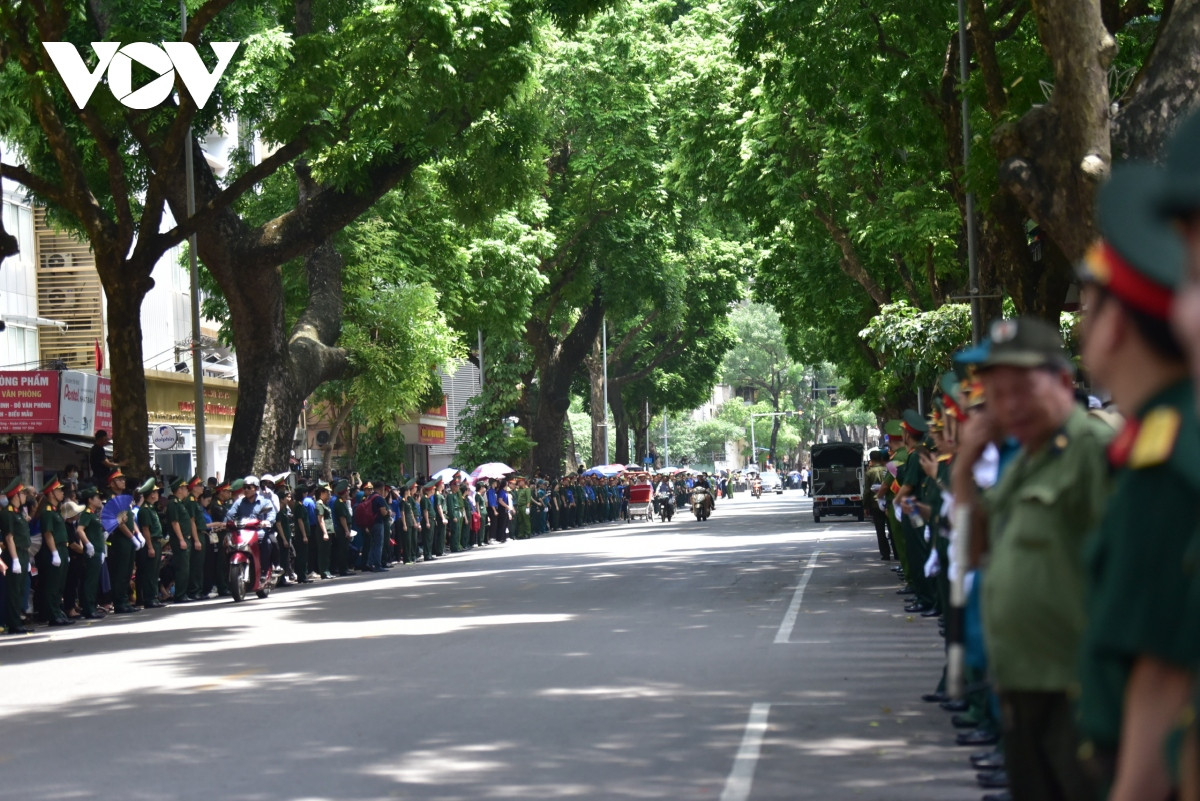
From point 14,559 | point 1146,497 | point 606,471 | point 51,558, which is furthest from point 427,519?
point 1146,497

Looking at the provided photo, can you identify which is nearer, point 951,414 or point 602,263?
point 951,414

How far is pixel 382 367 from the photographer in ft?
134

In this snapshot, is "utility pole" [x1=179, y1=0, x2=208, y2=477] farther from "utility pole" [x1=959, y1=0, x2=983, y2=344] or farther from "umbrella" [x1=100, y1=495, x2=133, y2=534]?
"utility pole" [x1=959, y1=0, x2=983, y2=344]

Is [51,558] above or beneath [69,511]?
beneath

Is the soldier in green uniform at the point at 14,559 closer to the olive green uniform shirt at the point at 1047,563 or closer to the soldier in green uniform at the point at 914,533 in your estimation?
the soldier in green uniform at the point at 914,533

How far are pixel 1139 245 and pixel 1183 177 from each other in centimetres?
24

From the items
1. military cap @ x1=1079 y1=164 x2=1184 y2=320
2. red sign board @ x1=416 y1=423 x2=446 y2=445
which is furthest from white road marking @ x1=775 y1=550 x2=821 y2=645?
red sign board @ x1=416 y1=423 x2=446 y2=445

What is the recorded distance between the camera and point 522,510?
157 feet

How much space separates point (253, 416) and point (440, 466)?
4566 centimetres

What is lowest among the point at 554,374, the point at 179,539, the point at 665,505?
the point at 665,505

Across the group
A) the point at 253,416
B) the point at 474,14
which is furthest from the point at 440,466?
the point at 474,14

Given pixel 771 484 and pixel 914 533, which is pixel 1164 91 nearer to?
pixel 914 533

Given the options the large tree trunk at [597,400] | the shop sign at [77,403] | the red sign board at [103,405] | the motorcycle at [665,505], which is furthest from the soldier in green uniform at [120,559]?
the large tree trunk at [597,400]

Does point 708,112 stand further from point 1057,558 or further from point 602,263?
point 1057,558
